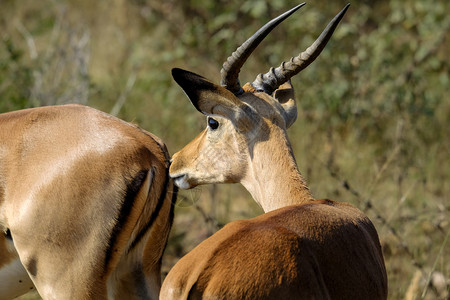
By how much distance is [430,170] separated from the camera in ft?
22.2

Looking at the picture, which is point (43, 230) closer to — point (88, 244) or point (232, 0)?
point (88, 244)

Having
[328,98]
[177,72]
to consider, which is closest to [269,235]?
[177,72]

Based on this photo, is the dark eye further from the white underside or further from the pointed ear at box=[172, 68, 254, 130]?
the white underside

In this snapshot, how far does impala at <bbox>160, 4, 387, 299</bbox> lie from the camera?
2148 mm

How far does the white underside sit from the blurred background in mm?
1850

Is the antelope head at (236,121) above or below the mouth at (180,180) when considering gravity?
above

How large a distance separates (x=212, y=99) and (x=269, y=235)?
1.12m

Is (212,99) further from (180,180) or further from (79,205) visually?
(79,205)

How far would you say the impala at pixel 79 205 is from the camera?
2910 millimetres

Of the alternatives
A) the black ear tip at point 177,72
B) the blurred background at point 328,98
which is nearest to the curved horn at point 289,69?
the black ear tip at point 177,72

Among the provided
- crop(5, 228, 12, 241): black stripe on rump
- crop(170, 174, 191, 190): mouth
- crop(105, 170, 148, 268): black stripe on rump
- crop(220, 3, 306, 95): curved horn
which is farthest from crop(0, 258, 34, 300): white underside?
crop(220, 3, 306, 95): curved horn

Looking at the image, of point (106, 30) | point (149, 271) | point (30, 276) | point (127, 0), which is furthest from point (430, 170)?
point (106, 30)

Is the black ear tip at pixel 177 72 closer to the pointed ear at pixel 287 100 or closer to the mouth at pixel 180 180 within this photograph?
the mouth at pixel 180 180

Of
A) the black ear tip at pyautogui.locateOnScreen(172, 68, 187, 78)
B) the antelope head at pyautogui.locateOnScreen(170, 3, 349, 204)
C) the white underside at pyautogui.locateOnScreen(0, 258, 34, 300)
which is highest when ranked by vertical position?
the black ear tip at pyautogui.locateOnScreen(172, 68, 187, 78)
